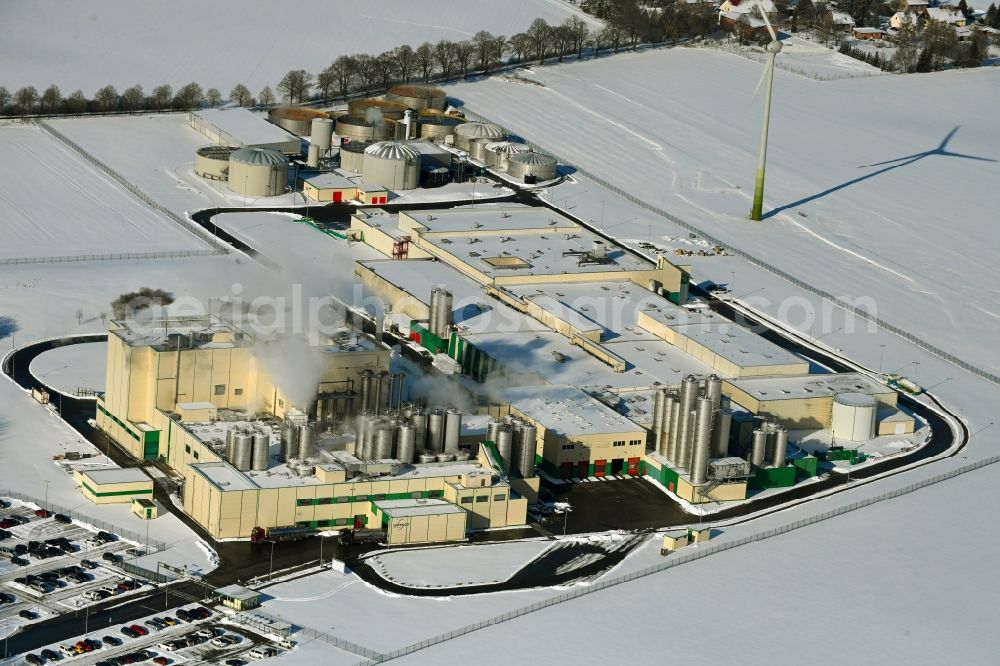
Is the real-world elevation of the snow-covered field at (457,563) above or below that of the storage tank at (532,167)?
below

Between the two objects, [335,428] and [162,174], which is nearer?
[335,428]

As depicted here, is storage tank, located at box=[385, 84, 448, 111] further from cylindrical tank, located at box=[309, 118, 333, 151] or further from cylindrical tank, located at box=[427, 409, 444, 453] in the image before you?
cylindrical tank, located at box=[427, 409, 444, 453]

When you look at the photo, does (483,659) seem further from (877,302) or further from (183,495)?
(877,302)

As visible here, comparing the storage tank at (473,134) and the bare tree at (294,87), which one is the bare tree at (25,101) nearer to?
the bare tree at (294,87)

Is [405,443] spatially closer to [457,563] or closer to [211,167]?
[457,563]

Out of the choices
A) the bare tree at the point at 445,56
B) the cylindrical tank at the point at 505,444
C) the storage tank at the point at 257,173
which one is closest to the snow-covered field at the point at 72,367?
the cylindrical tank at the point at 505,444

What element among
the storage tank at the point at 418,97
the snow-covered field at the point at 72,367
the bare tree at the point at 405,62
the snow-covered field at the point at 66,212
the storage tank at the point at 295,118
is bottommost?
the snow-covered field at the point at 72,367

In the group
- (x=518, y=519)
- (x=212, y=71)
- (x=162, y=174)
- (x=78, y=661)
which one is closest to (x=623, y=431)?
(x=518, y=519)
